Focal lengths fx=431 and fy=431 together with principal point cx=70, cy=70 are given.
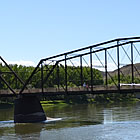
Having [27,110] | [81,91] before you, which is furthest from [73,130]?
[27,110]

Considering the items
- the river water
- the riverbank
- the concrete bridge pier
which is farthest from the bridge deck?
the riverbank

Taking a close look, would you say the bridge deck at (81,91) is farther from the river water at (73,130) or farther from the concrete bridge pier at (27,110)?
the river water at (73,130)

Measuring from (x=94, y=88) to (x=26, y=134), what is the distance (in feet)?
58.2

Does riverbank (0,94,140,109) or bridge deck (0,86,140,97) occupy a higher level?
bridge deck (0,86,140,97)

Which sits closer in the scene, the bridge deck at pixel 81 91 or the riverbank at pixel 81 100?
the bridge deck at pixel 81 91

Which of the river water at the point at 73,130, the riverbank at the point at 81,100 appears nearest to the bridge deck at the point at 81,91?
the river water at the point at 73,130

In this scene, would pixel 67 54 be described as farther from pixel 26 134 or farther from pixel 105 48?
pixel 26 134

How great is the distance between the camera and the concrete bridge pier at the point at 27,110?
76375mm

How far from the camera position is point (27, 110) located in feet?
254

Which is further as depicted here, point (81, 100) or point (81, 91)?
point (81, 100)

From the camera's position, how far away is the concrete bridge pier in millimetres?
76375

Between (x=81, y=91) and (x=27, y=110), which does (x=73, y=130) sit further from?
(x=27, y=110)

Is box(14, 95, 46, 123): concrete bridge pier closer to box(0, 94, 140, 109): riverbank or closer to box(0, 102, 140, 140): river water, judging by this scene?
box(0, 102, 140, 140): river water

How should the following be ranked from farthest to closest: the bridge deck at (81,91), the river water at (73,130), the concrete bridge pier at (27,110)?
1. the concrete bridge pier at (27,110)
2. the bridge deck at (81,91)
3. the river water at (73,130)
